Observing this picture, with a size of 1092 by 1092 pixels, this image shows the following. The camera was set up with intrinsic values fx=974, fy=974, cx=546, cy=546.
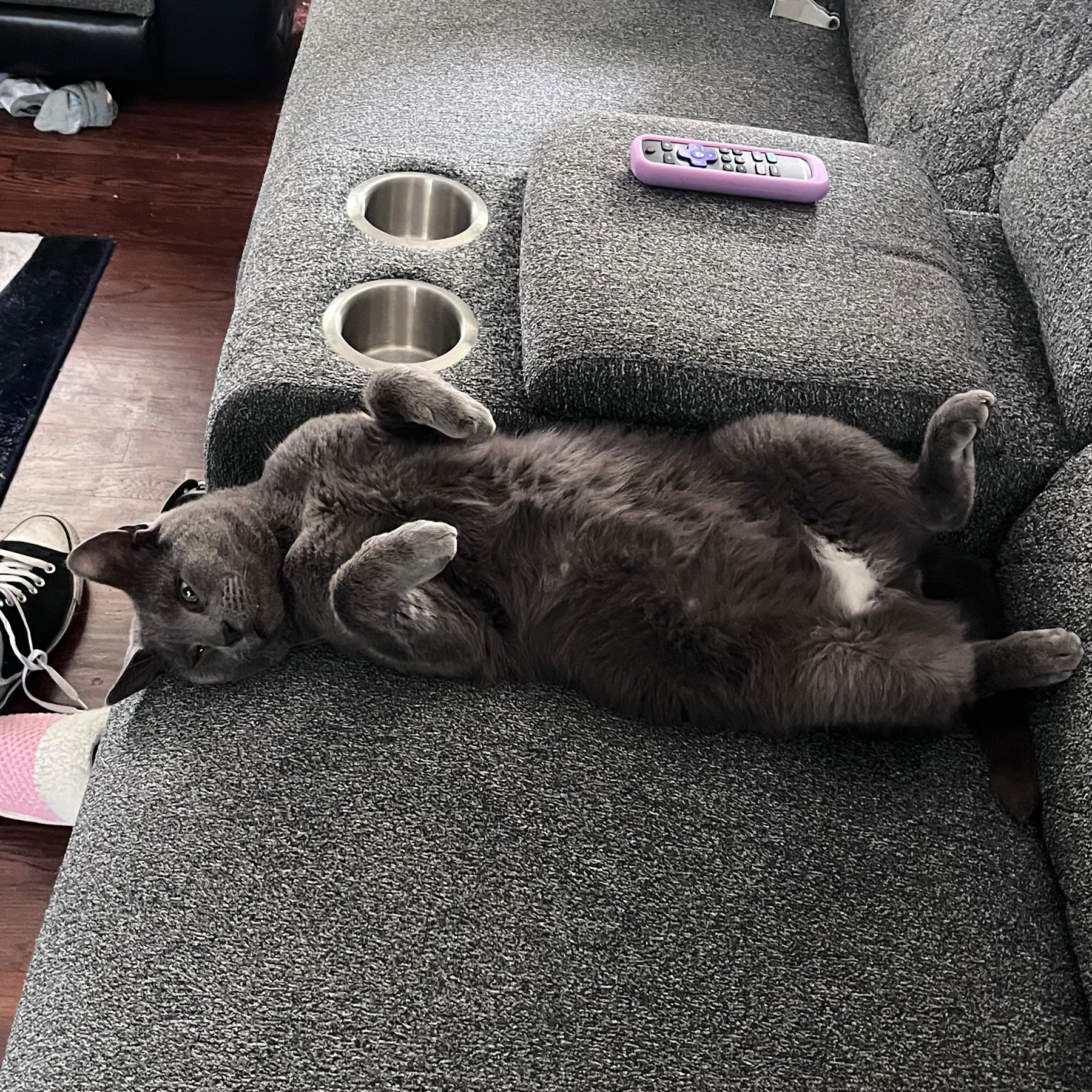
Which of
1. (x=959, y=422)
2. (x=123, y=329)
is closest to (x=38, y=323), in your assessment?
(x=123, y=329)

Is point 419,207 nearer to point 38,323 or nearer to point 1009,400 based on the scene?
point 1009,400

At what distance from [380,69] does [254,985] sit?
159 centimetres

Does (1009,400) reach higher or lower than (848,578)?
higher

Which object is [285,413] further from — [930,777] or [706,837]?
[930,777]

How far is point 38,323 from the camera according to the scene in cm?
229

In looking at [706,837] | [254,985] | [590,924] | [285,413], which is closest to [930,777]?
[706,837]

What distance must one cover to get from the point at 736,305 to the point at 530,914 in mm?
804

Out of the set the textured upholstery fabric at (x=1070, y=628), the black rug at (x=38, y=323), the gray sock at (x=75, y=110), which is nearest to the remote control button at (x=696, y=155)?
the textured upholstery fabric at (x=1070, y=628)

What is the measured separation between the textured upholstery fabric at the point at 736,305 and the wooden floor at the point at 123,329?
1041 mm

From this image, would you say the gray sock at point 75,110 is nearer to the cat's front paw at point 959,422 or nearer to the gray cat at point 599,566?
the gray cat at point 599,566

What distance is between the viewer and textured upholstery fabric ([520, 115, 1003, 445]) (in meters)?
1.24

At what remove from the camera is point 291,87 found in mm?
1920

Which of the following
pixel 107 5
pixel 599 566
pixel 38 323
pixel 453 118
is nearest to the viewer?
pixel 599 566

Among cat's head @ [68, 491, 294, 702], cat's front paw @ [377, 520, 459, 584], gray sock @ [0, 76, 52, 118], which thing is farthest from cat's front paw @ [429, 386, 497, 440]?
gray sock @ [0, 76, 52, 118]
